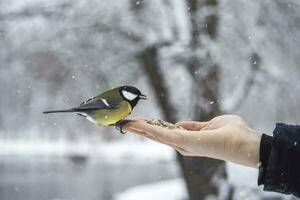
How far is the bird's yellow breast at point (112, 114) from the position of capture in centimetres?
292

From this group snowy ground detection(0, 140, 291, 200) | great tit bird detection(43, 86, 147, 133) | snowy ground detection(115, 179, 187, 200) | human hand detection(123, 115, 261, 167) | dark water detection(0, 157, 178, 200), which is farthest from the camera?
dark water detection(0, 157, 178, 200)

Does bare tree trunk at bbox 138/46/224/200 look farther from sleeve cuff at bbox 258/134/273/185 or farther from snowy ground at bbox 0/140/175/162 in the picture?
sleeve cuff at bbox 258/134/273/185

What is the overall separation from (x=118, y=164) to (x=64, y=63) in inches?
365

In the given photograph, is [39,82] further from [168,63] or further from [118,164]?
[118,164]

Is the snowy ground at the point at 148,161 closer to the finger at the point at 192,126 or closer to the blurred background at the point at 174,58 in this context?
the blurred background at the point at 174,58

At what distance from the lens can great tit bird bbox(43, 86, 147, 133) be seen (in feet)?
9.64

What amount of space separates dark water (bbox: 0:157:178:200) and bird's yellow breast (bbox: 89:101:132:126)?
209 inches

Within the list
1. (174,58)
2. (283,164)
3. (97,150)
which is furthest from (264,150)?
(97,150)

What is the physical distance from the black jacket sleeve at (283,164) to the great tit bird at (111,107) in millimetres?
998

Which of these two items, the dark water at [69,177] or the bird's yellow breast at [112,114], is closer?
the bird's yellow breast at [112,114]

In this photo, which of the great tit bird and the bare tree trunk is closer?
the great tit bird

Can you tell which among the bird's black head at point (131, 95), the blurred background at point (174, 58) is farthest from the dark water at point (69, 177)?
the bird's black head at point (131, 95)

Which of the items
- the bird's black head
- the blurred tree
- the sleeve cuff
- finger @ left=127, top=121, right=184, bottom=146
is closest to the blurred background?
the blurred tree

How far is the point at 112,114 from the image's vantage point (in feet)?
9.66
